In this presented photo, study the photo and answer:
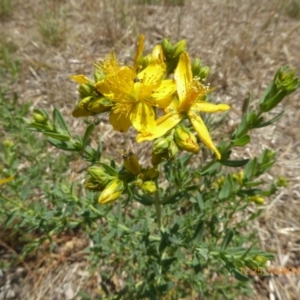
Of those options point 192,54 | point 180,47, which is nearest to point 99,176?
point 180,47

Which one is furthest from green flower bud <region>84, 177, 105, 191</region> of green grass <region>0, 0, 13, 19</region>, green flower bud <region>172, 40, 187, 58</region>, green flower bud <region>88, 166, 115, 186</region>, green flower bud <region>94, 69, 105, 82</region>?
green grass <region>0, 0, 13, 19</region>

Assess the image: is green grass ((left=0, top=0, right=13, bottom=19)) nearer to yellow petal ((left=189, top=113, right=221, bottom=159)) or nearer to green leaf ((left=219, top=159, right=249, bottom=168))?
yellow petal ((left=189, top=113, right=221, bottom=159))

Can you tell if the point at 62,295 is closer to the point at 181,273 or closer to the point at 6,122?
the point at 181,273

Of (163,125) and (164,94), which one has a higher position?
(164,94)

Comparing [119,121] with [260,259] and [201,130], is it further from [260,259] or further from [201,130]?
[260,259]

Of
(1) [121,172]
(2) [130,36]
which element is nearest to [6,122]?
(1) [121,172]
